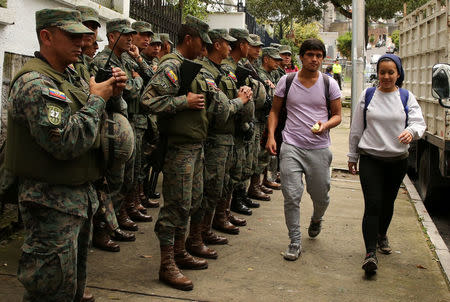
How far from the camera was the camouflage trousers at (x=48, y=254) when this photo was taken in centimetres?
283

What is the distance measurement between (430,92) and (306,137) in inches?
132

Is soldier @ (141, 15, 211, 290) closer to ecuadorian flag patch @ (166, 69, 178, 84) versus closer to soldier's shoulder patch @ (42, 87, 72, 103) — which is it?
ecuadorian flag patch @ (166, 69, 178, 84)

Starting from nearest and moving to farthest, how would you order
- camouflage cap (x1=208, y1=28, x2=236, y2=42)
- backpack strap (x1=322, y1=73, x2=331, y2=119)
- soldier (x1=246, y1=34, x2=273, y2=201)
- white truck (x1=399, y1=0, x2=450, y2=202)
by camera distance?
1. camouflage cap (x1=208, y1=28, x2=236, y2=42)
2. backpack strap (x1=322, y1=73, x2=331, y2=119)
3. white truck (x1=399, y1=0, x2=450, y2=202)
4. soldier (x1=246, y1=34, x2=273, y2=201)

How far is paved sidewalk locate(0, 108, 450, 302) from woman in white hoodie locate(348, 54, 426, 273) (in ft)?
1.31

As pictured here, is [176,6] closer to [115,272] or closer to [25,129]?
[115,272]

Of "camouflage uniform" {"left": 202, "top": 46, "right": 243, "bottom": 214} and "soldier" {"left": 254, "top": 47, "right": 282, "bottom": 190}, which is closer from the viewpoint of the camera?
"camouflage uniform" {"left": 202, "top": 46, "right": 243, "bottom": 214}

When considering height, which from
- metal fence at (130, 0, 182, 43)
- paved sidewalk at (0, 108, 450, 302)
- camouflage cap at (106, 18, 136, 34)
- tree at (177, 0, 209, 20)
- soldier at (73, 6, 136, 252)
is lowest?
paved sidewalk at (0, 108, 450, 302)

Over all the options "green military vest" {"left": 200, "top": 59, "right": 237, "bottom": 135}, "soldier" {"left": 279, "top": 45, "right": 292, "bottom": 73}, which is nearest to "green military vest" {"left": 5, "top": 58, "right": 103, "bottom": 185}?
"green military vest" {"left": 200, "top": 59, "right": 237, "bottom": 135}

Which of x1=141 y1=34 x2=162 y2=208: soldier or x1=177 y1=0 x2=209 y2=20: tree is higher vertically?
x1=177 y1=0 x2=209 y2=20: tree

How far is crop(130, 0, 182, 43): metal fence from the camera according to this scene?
367 inches

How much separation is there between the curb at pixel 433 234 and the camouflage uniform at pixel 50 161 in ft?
11.0

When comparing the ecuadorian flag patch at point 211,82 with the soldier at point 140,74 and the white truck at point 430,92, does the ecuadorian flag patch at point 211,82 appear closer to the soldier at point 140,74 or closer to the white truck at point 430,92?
the soldier at point 140,74

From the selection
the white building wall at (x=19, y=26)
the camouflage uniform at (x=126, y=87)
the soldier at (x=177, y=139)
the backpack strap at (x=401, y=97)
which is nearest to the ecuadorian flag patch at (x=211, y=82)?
the soldier at (x=177, y=139)

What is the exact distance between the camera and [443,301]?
4332 mm
